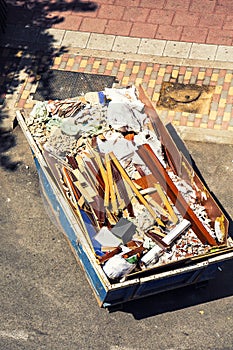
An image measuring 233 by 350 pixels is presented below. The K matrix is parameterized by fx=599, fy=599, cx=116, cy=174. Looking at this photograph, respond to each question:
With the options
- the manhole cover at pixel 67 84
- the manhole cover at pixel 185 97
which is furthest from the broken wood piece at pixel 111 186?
the manhole cover at pixel 67 84

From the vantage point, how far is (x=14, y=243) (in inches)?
413

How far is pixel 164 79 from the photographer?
12430 mm

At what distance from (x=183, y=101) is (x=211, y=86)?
2.28 feet

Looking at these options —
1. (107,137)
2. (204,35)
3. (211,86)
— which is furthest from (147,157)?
(204,35)

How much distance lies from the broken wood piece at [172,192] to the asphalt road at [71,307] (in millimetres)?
1303

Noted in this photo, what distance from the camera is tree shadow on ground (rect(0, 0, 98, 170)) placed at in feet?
41.3

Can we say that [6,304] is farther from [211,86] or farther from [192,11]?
[192,11]

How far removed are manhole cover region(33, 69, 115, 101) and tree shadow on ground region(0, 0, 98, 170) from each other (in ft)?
0.90

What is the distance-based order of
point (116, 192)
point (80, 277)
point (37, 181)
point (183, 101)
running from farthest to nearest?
point (183, 101) → point (37, 181) → point (80, 277) → point (116, 192)

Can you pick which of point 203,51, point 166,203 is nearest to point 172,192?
point 166,203

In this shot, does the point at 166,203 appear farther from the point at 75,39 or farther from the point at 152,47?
the point at 75,39

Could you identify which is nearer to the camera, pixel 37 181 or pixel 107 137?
pixel 107 137

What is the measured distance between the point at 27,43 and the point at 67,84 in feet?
5.28

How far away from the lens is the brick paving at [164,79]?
1183 cm
